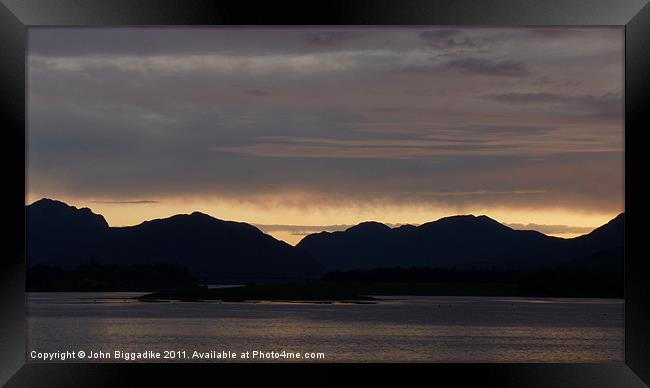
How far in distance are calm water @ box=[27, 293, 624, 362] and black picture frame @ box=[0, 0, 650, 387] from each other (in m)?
27.6

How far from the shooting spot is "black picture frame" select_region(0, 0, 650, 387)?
4375mm

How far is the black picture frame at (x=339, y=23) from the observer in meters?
4.38

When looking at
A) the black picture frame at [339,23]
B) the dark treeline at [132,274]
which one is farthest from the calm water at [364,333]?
the black picture frame at [339,23]

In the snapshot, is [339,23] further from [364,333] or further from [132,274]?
[132,274]

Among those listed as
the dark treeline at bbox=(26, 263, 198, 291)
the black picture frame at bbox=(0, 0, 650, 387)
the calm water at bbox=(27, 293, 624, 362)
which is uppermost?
the black picture frame at bbox=(0, 0, 650, 387)

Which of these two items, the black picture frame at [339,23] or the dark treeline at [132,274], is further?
the dark treeline at [132,274]

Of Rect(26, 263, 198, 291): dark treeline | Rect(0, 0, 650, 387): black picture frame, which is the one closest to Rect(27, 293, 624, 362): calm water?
Rect(26, 263, 198, 291): dark treeline

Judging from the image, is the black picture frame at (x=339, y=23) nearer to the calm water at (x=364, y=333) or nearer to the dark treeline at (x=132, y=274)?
the calm water at (x=364, y=333)

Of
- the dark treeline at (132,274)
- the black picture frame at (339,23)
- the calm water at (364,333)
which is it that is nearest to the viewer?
the black picture frame at (339,23)

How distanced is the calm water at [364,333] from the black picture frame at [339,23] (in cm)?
2762

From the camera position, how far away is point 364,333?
4753 cm

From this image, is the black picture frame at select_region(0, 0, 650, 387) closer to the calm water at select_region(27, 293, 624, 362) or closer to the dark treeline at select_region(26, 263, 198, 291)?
the calm water at select_region(27, 293, 624, 362)

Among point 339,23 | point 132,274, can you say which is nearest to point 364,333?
point 132,274

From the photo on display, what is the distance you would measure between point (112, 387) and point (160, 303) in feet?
245
